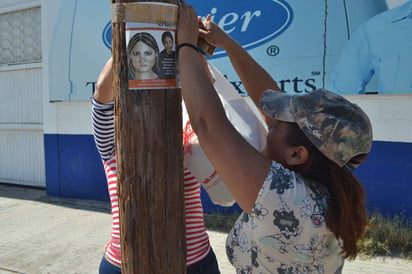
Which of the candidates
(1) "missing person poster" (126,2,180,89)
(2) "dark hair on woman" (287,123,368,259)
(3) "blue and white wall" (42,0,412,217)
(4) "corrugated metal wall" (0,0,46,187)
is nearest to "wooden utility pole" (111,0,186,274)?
(1) "missing person poster" (126,2,180,89)

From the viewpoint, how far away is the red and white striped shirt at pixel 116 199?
5.49 feet

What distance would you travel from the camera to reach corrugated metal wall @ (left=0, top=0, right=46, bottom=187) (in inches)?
283

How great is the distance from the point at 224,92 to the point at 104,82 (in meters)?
0.50

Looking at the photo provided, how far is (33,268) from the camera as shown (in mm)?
4062

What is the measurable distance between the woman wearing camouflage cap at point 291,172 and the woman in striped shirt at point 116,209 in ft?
1.09

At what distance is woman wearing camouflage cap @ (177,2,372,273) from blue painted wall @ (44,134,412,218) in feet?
10.7

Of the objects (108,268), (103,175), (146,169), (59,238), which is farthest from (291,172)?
(103,175)

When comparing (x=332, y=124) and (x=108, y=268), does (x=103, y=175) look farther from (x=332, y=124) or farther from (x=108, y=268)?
(x=332, y=124)

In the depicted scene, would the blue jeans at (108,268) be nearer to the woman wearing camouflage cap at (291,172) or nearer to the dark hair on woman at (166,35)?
the woman wearing camouflage cap at (291,172)

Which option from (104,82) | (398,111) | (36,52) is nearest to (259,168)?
(104,82)

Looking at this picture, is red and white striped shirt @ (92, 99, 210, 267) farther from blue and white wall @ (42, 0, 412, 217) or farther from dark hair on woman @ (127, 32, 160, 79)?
blue and white wall @ (42, 0, 412, 217)

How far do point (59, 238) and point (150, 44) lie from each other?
420cm

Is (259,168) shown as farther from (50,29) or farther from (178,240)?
(50,29)

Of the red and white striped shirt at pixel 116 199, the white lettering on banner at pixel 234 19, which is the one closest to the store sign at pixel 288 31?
the white lettering on banner at pixel 234 19
